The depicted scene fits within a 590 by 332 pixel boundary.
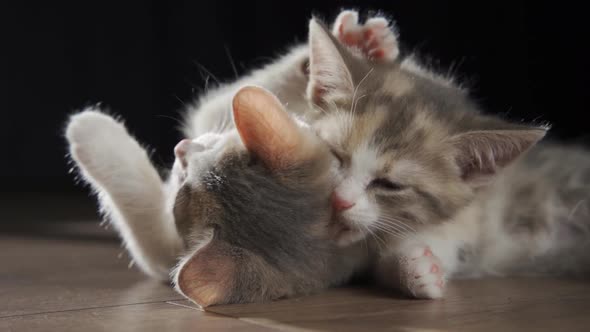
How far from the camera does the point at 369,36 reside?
5.91 ft

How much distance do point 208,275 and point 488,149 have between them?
1.89 feet

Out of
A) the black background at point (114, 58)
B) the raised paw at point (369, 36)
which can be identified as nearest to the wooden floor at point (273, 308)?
the raised paw at point (369, 36)

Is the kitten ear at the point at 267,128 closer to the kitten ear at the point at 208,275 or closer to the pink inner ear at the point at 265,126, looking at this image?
the pink inner ear at the point at 265,126

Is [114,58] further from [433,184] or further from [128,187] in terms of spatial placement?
[433,184]

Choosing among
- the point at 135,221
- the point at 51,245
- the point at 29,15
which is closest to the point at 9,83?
the point at 29,15

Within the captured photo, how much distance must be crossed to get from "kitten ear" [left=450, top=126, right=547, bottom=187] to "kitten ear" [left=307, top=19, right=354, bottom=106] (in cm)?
23

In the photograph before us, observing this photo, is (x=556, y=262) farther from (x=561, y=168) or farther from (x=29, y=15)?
(x=29, y=15)

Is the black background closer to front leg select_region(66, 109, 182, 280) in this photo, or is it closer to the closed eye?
front leg select_region(66, 109, 182, 280)

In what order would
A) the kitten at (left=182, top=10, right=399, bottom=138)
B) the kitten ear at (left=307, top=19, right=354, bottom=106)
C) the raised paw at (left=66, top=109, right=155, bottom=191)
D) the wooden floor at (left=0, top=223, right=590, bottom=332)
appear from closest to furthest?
the wooden floor at (left=0, top=223, right=590, bottom=332)
the kitten ear at (left=307, top=19, right=354, bottom=106)
the raised paw at (left=66, top=109, right=155, bottom=191)
the kitten at (left=182, top=10, right=399, bottom=138)

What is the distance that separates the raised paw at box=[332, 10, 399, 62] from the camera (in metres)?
1.80

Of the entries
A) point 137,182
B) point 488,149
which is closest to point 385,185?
point 488,149

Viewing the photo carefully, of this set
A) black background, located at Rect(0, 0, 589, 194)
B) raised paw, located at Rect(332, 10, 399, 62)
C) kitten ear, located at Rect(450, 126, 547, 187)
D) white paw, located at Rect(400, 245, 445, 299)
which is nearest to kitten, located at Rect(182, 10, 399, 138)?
raised paw, located at Rect(332, 10, 399, 62)

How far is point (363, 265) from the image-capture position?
147 centimetres

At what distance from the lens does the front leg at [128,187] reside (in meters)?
1.54
